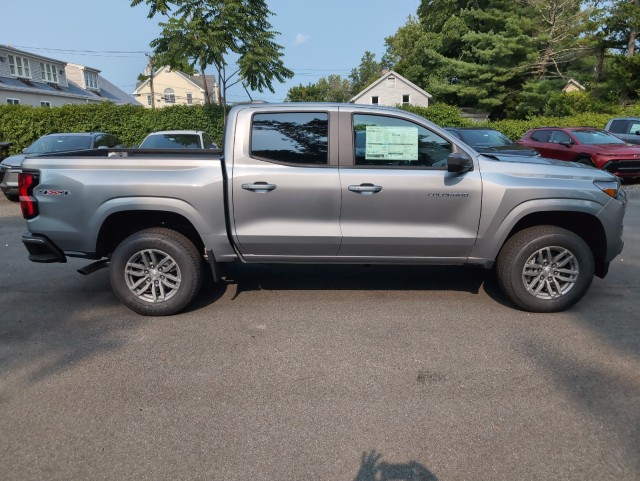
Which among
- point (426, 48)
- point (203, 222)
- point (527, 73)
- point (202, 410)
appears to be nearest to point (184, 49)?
point (203, 222)

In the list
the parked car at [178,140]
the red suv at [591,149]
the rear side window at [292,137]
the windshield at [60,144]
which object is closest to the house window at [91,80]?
the windshield at [60,144]

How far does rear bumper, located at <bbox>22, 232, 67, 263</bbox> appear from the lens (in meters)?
4.46

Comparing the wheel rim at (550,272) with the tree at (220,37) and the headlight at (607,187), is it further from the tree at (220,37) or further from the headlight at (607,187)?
the tree at (220,37)

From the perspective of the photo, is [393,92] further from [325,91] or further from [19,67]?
[325,91]

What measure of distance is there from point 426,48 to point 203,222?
1787 inches

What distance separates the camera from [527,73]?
122 ft

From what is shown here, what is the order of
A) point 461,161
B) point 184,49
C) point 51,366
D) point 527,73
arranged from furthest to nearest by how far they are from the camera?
point 527,73 → point 184,49 → point 461,161 → point 51,366

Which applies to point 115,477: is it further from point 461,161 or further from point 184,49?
point 184,49

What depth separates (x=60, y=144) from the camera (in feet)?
37.6

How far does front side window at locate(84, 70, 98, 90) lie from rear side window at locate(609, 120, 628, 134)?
44.0 m

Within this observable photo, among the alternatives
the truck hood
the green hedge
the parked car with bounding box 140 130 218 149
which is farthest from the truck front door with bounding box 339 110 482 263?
the green hedge

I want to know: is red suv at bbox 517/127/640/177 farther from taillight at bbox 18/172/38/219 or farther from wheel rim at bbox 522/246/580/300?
taillight at bbox 18/172/38/219

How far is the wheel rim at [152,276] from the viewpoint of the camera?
449 cm

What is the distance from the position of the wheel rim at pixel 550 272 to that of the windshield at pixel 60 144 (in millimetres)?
10325
